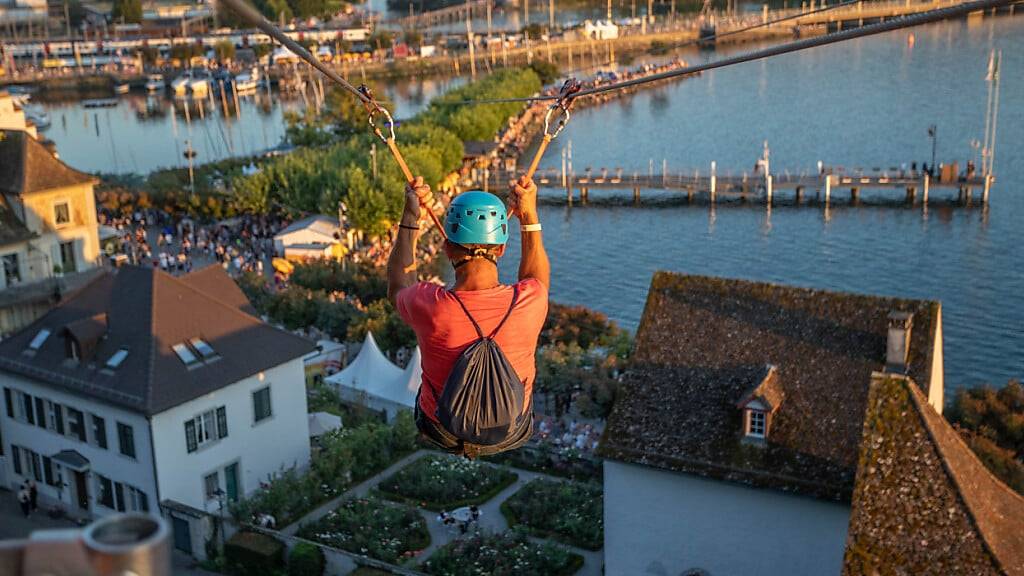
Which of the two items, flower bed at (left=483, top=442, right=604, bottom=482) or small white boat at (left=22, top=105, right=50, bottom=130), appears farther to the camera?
small white boat at (left=22, top=105, right=50, bottom=130)

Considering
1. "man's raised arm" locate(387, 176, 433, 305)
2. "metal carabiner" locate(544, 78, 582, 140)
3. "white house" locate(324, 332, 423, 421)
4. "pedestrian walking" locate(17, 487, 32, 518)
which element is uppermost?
"metal carabiner" locate(544, 78, 582, 140)

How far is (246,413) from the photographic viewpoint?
91.1 feet

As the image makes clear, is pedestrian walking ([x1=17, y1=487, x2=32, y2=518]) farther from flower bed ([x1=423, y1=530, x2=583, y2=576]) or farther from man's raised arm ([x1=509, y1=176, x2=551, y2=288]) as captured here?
man's raised arm ([x1=509, y1=176, x2=551, y2=288])

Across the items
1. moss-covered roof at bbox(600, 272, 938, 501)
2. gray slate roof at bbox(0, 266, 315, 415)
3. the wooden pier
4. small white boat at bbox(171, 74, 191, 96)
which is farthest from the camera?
small white boat at bbox(171, 74, 191, 96)

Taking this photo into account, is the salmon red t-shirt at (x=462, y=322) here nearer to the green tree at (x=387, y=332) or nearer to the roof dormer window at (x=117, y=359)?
the roof dormer window at (x=117, y=359)

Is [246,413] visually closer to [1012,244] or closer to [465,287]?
[465,287]

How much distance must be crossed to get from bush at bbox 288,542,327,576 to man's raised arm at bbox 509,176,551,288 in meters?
16.5

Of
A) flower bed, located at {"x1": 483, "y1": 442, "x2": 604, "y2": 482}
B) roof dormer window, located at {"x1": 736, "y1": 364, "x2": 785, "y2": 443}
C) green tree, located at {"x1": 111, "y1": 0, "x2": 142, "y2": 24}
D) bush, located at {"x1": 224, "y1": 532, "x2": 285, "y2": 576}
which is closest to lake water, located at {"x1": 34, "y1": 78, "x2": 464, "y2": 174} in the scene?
green tree, located at {"x1": 111, "y1": 0, "x2": 142, "y2": 24}

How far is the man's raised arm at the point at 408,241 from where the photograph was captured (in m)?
8.16

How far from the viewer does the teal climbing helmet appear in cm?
750

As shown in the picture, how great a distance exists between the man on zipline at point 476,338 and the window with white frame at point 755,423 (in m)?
13.7

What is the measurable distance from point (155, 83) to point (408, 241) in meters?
130

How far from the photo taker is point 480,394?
746 centimetres

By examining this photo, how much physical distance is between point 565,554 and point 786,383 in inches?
217
